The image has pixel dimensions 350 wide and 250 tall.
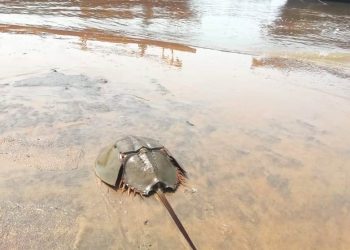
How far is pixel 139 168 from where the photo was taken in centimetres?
332

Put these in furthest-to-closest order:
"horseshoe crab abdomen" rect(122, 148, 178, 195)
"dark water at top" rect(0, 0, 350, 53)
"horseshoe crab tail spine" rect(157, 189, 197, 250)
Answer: "dark water at top" rect(0, 0, 350, 53) < "horseshoe crab abdomen" rect(122, 148, 178, 195) < "horseshoe crab tail spine" rect(157, 189, 197, 250)

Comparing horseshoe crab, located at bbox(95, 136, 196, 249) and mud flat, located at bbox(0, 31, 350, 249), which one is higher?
horseshoe crab, located at bbox(95, 136, 196, 249)

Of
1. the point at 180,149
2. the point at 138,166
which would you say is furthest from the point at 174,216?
the point at 180,149

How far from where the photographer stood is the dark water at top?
1026cm

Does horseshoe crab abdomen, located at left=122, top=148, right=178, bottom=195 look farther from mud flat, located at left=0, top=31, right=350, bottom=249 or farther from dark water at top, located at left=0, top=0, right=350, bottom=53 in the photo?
dark water at top, located at left=0, top=0, right=350, bottom=53

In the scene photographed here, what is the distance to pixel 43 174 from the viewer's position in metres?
3.63

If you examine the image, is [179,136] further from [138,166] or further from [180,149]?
[138,166]

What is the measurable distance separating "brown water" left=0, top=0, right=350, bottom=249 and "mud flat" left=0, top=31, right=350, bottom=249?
0.02 metres

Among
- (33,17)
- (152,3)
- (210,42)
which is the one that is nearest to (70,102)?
(210,42)

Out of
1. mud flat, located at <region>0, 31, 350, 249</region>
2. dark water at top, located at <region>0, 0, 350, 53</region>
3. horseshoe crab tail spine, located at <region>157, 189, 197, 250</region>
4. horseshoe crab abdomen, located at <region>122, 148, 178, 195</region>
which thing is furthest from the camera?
dark water at top, located at <region>0, 0, 350, 53</region>

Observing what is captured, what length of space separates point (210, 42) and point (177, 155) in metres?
6.48

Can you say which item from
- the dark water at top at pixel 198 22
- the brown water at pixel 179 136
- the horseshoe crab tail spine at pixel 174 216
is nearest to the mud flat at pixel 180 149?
the brown water at pixel 179 136

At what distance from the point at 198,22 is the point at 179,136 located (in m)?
8.95

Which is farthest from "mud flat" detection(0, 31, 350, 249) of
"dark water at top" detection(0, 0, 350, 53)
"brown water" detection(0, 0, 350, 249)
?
"dark water at top" detection(0, 0, 350, 53)
